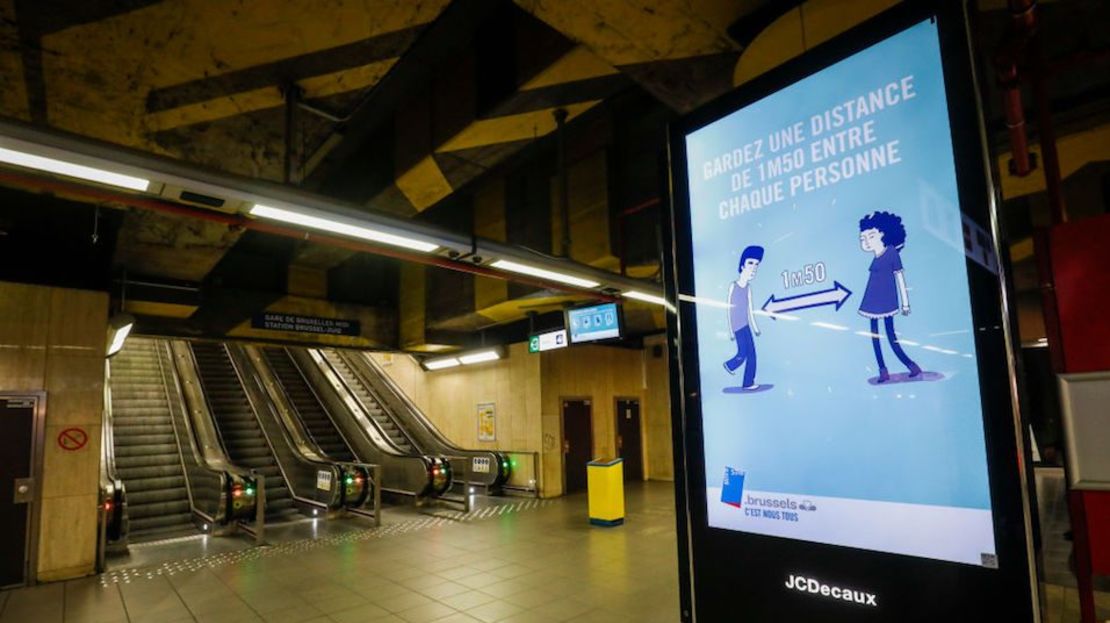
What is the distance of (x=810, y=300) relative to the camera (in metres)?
1.40

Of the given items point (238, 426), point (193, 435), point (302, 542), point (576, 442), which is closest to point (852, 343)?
point (302, 542)

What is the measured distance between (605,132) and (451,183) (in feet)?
7.20

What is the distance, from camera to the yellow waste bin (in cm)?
809

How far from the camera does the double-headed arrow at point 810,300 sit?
4.40 ft

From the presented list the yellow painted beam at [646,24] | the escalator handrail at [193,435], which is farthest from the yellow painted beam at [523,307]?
the yellow painted beam at [646,24]

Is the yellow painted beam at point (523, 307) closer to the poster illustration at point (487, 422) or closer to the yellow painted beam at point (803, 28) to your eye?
the poster illustration at point (487, 422)

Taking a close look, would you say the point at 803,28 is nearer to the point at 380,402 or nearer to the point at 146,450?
the point at 146,450

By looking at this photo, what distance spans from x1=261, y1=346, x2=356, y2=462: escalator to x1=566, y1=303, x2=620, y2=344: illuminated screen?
5655 mm

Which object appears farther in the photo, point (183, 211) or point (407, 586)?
point (407, 586)

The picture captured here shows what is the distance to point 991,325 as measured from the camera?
1.10 m

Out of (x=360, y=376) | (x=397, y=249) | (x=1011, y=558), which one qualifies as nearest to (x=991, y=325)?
(x=1011, y=558)

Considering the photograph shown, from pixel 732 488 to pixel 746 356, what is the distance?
1.17 feet

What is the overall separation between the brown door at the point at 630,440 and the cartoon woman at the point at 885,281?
40.2 ft

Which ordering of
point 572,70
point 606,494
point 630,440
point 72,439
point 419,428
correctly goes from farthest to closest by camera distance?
point 630,440
point 419,428
point 606,494
point 72,439
point 572,70
